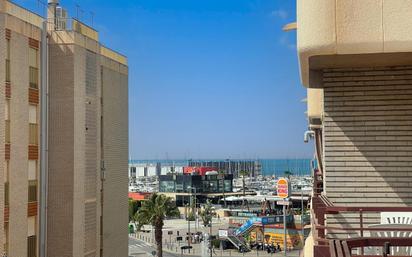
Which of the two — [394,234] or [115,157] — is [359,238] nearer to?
[394,234]

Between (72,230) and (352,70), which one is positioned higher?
(352,70)

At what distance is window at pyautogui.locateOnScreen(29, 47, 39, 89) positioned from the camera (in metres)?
21.7

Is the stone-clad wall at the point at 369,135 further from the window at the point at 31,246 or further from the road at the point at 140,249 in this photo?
the road at the point at 140,249

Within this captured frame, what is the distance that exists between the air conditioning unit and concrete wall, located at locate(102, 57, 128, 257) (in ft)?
12.3

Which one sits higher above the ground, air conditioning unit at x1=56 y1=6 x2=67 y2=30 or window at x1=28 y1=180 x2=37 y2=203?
air conditioning unit at x1=56 y1=6 x2=67 y2=30

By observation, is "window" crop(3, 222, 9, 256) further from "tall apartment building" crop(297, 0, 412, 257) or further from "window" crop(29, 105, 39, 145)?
"tall apartment building" crop(297, 0, 412, 257)

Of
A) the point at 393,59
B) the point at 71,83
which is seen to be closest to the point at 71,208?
the point at 71,83

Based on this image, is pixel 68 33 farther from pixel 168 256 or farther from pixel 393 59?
pixel 168 256

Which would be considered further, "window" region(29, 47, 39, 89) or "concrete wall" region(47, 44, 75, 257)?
"concrete wall" region(47, 44, 75, 257)

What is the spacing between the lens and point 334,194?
9.51 metres

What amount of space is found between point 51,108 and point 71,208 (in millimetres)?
4146

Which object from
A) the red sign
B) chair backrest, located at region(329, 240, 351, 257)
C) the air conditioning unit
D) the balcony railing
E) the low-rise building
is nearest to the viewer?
chair backrest, located at region(329, 240, 351, 257)

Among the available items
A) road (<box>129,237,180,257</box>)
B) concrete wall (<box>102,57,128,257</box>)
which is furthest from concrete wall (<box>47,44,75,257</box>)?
road (<box>129,237,180,257</box>)

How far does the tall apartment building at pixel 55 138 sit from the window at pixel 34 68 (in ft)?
0.13
